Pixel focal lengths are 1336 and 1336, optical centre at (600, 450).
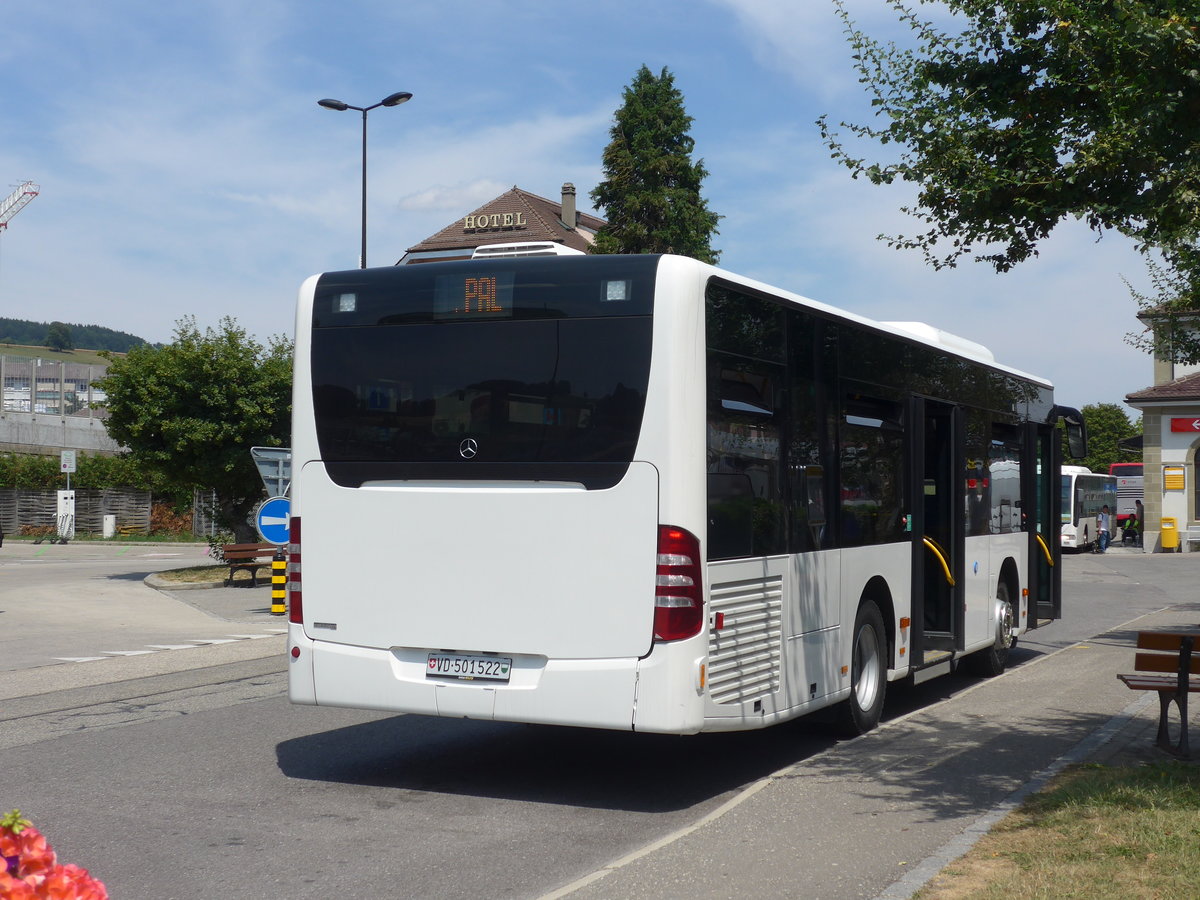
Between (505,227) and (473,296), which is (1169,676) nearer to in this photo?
(473,296)

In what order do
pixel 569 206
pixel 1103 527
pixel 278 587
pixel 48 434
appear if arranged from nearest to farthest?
pixel 278 587 < pixel 1103 527 < pixel 48 434 < pixel 569 206

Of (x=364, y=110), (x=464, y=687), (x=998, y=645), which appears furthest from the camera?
(x=364, y=110)

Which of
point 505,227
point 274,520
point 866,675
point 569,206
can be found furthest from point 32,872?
point 569,206

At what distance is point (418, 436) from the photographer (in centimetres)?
772

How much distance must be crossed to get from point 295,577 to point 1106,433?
258ft

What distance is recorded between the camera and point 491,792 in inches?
306

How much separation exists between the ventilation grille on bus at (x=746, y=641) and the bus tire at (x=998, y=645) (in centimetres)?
564

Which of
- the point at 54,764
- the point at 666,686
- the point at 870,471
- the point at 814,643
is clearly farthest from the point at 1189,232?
the point at 54,764

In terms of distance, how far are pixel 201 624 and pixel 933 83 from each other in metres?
12.4

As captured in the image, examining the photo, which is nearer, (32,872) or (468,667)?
(32,872)

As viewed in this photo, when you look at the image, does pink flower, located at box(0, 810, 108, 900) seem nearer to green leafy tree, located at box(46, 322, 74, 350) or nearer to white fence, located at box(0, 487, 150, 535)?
white fence, located at box(0, 487, 150, 535)

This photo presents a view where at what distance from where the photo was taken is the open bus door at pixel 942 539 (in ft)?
37.5

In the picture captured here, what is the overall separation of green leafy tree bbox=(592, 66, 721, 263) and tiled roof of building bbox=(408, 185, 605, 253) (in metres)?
A: 22.7

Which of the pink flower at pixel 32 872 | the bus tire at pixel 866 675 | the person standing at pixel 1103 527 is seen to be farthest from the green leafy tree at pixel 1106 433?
the pink flower at pixel 32 872
